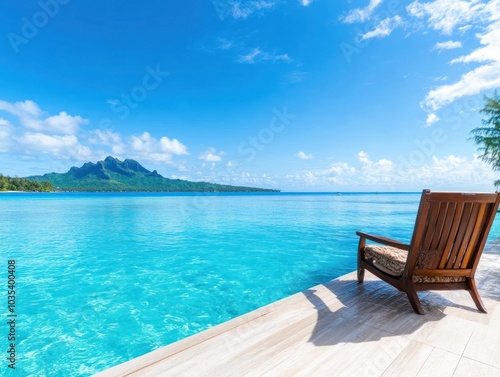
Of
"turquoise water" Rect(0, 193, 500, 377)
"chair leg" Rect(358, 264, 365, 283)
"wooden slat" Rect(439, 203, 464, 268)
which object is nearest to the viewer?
"wooden slat" Rect(439, 203, 464, 268)

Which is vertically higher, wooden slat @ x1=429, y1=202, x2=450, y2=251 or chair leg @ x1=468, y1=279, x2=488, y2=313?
wooden slat @ x1=429, y1=202, x2=450, y2=251

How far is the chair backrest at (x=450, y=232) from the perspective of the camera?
2.74 m

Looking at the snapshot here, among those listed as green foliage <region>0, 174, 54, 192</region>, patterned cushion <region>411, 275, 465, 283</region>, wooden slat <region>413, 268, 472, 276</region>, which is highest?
green foliage <region>0, 174, 54, 192</region>

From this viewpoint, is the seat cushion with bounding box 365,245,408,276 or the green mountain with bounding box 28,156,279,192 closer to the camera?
the seat cushion with bounding box 365,245,408,276

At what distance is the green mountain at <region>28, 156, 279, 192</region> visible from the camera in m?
127

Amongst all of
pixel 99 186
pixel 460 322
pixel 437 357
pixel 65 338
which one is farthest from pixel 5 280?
pixel 99 186

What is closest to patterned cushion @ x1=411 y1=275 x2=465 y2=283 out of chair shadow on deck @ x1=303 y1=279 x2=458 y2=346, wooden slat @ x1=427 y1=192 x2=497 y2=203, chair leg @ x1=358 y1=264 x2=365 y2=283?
chair shadow on deck @ x1=303 y1=279 x2=458 y2=346

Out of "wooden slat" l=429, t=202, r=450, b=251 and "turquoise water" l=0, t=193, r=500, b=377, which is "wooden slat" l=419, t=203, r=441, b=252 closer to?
"wooden slat" l=429, t=202, r=450, b=251

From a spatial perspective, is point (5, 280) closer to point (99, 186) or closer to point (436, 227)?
point (436, 227)

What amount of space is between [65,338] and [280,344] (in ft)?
12.1

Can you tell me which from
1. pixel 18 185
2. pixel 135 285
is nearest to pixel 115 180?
pixel 18 185

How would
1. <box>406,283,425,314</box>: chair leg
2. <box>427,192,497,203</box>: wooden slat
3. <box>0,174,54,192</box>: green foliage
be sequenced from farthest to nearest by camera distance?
1. <box>0,174,54,192</box>: green foliage
2. <box>406,283,425,314</box>: chair leg
3. <box>427,192,497,203</box>: wooden slat

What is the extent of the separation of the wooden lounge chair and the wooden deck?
1.16ft

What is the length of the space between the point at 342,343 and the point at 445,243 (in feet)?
5.76
